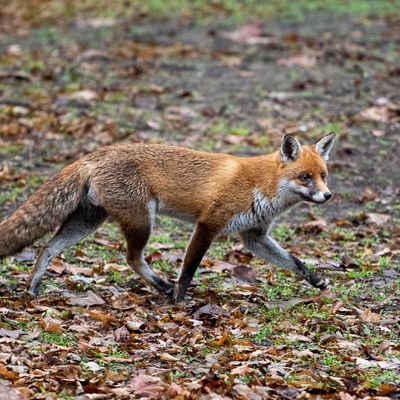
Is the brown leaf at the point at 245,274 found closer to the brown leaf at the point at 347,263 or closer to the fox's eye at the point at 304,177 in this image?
the brown leaf at the point at 347,263

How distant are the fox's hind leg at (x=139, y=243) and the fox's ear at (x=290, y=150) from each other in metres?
1.54

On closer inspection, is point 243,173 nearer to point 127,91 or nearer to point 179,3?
point 127,91

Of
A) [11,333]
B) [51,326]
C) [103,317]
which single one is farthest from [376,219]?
[11,333]

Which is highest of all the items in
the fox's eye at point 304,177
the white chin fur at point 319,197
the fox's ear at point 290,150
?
the fox's ear at point 290,150

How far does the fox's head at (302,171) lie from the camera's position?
9.09 m

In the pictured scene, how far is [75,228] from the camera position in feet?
29.9

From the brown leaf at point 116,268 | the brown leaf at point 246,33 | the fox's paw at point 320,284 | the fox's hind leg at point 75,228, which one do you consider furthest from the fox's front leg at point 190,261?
the brown leaf at point 246,33

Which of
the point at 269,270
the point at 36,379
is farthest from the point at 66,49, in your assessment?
the point at 36,379

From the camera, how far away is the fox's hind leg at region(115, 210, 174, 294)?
8.88 meters

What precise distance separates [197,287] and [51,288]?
1.51m

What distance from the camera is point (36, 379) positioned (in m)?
6.47

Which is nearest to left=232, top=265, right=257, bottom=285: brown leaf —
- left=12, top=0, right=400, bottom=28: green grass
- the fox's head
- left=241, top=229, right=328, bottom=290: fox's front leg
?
left=241, top=229, right=328, bottom=290: fox's front leg

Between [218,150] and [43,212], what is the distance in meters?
5.54

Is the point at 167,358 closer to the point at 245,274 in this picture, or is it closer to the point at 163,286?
the point at 163,286
